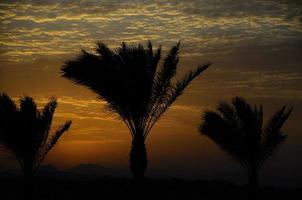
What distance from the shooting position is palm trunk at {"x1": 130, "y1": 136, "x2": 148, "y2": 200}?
60.1 ft

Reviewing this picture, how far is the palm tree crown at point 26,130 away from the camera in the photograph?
1902 cm

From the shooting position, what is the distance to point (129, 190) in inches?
944

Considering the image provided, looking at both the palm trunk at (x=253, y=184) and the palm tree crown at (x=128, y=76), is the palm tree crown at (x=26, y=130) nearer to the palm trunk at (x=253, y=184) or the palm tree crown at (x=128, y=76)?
the palm tree crown at (x=128, y=76)

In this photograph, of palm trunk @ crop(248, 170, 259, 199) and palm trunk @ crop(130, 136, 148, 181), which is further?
palm trunk @ crop(248, 170, 259, 199)

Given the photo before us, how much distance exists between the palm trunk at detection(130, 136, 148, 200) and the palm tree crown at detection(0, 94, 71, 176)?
3.96 m

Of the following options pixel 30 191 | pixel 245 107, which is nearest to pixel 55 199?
pixel 30 191

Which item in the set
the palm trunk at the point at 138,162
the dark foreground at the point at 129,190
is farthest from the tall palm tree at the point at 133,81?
the dark foreground at the point at 129,190

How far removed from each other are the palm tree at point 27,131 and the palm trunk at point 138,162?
3.96 meters

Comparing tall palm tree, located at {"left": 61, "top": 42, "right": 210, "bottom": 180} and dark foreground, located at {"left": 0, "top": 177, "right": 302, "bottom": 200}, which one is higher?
tall palm tree, located at {"left": 61, "top": 42, "right": 210, "bottom": 180}

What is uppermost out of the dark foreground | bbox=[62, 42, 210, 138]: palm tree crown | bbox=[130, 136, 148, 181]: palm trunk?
bbox=[62, 42, 210, 138]: palm tree crown

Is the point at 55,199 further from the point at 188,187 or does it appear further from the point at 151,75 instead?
the point at 151,75

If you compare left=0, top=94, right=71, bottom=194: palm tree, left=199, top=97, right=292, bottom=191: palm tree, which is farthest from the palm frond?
left=0, top=94, right=71, bottom=194: palm tree

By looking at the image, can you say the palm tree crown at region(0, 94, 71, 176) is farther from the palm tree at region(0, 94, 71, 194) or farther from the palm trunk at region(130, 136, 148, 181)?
the palm trunk at region(130, 136, 148, 181)

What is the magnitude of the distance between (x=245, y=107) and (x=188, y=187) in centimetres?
618
